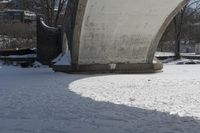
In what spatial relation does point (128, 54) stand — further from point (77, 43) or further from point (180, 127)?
point (180, 127)

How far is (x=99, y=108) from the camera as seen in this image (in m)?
10.7

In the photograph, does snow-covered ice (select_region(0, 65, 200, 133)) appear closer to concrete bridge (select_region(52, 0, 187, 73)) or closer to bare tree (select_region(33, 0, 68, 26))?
concrete bridge (select_region(52, 0, 187, 73))

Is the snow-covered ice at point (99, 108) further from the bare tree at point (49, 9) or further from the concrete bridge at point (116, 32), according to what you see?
the bare tree at point (49, 9)

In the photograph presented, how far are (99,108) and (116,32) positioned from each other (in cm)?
1295

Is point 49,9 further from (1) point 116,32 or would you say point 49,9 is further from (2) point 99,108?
(2) point 99,108

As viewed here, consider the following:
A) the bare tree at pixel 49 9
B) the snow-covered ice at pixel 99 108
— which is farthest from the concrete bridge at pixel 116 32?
the bare tree at pixel 49 9

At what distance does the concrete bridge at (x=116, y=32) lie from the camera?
70.5 feet

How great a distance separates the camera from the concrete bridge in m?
21.5

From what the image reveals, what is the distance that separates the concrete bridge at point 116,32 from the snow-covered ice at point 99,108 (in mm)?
5802

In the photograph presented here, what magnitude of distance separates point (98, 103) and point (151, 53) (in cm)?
1419

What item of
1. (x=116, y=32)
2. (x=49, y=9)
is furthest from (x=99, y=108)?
(x=49, y=9)

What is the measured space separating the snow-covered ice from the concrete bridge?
580 cm

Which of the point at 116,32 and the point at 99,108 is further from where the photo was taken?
the point at 116,32

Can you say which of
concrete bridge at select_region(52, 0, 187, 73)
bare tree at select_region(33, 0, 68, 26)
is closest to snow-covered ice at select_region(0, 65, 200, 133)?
concrete bridge at select_region(52, 0, 187, 73)
